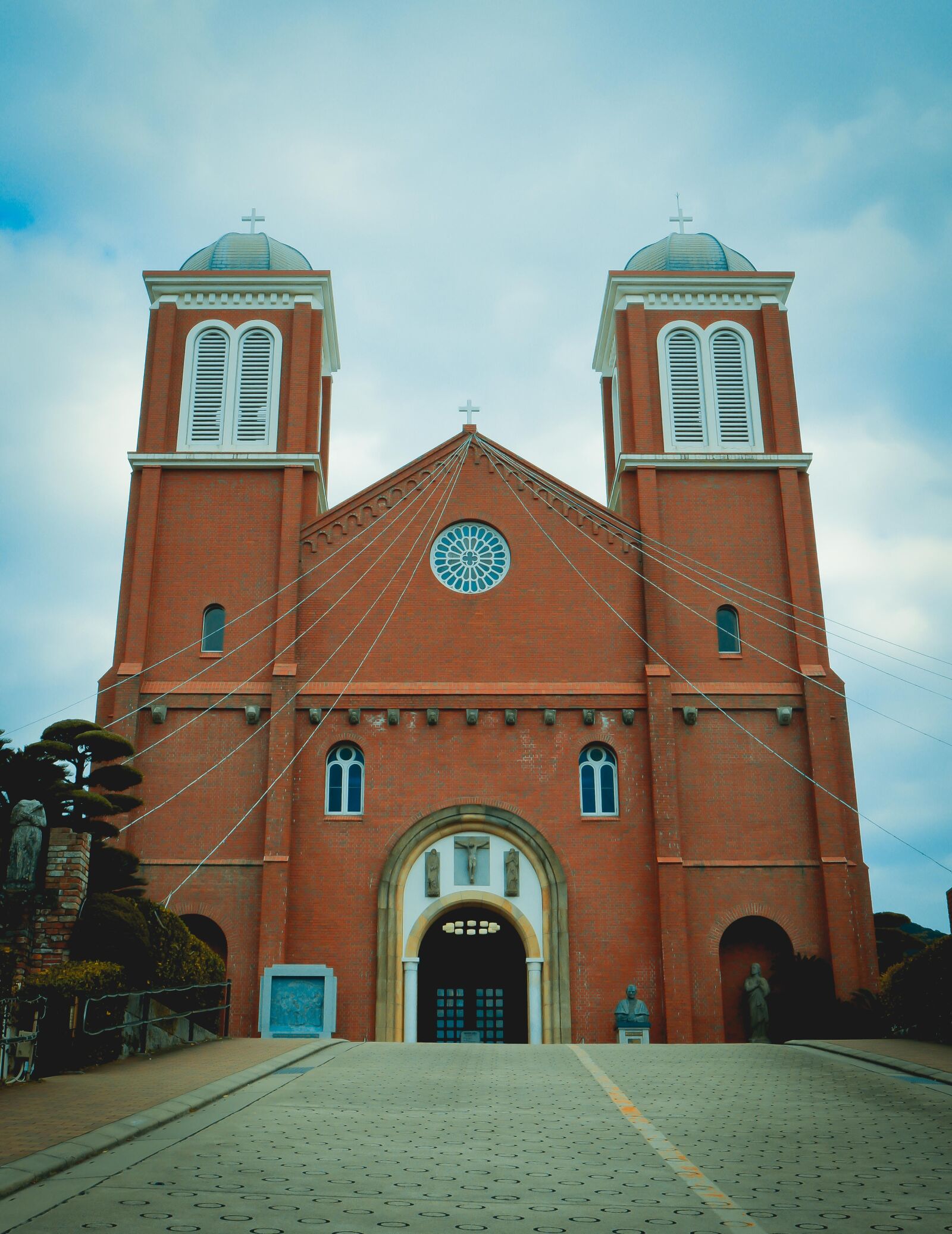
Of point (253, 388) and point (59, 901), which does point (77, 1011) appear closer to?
point (59, 901)

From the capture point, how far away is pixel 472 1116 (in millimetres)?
9797

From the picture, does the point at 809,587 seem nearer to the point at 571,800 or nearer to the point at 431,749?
the point at 571,800

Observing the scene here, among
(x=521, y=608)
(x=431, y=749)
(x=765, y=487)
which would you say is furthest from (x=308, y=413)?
(x=765, y=487)

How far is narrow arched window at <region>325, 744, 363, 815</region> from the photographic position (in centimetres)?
2486

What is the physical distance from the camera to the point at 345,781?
25078mm

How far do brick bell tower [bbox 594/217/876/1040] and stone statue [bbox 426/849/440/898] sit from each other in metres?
4.41

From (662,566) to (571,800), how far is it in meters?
5.75

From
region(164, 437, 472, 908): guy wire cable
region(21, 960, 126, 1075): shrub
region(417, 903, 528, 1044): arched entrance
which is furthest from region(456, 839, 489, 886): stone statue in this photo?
region(21, 960, 126, 1075): shrub

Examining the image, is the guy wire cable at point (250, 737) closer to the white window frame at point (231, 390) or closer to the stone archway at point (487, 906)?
the stone archway at point (487, 906)

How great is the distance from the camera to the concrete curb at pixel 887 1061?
12555mm

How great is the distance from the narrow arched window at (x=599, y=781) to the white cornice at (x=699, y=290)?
11421 millimetres

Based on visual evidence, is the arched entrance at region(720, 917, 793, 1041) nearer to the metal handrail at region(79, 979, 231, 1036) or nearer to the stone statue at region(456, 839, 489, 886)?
the stone statue at region(456, 839, 489, 886)

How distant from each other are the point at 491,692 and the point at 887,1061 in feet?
42.3

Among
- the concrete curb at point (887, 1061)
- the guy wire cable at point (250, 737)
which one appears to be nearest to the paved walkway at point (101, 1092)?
the concrete curb at point (887, 1061)
